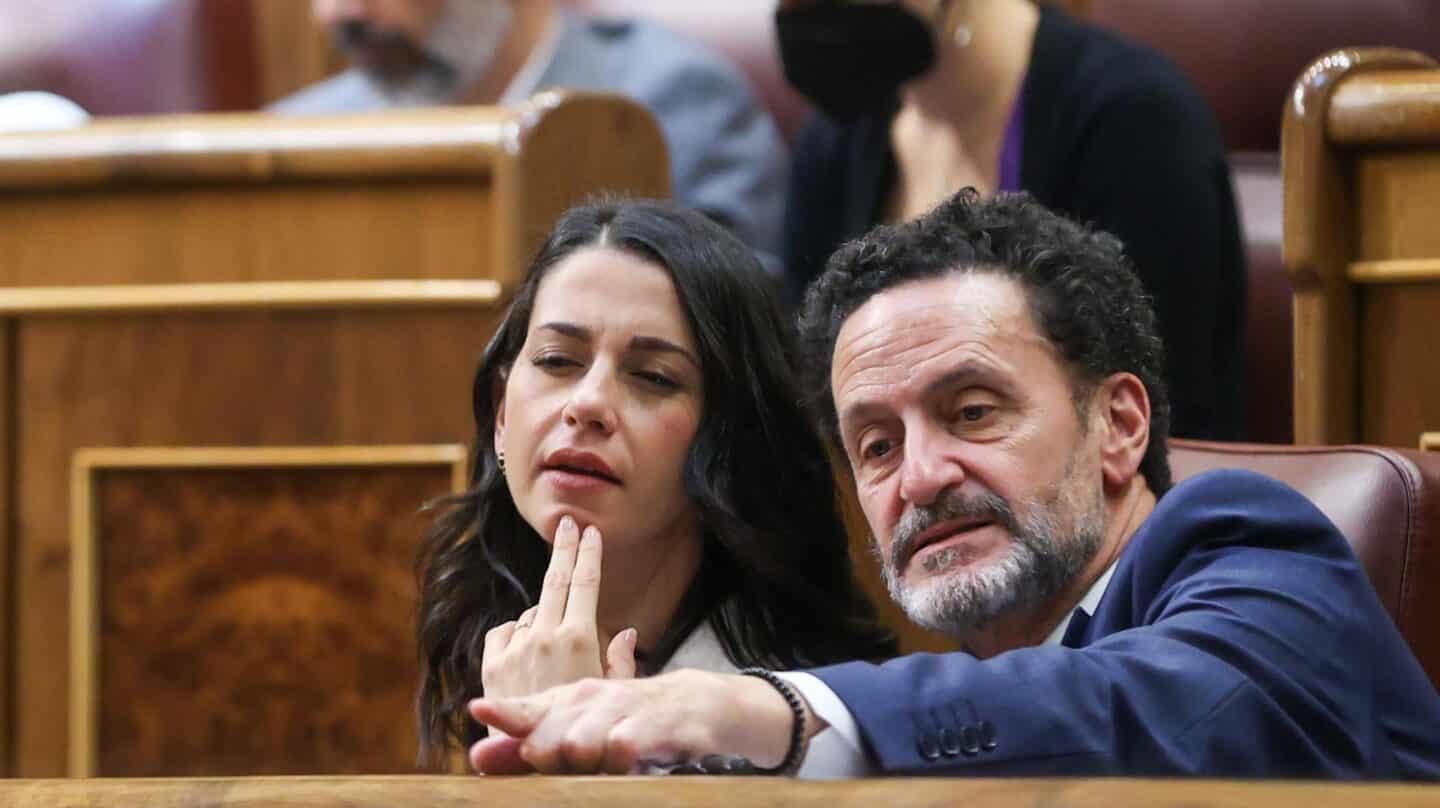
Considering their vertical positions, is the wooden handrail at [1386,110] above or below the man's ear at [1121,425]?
above

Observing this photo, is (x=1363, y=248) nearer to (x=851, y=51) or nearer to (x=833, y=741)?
(x=851, y=51)

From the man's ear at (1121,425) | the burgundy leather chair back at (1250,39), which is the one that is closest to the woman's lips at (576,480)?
the man's ear at (1121,425)

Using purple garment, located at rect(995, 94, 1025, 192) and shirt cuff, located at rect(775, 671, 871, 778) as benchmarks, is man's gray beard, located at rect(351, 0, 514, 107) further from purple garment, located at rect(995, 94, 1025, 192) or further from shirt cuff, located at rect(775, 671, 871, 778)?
shirt cuff, located at rect(775, 671, 871, 778)

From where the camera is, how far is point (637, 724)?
0.83 metres

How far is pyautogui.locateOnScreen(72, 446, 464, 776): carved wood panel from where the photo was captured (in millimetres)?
1625

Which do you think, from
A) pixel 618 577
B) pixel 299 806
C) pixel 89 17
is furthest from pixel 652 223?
pixel 89 17

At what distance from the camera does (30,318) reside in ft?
5.67

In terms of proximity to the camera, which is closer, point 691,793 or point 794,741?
point 691,793

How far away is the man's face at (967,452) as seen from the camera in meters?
1.12

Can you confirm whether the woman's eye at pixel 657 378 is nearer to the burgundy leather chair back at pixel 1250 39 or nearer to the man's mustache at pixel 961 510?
the man's mustache at pixel 961 510

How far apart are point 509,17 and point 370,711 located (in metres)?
1.06

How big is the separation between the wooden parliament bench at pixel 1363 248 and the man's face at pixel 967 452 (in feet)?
1.18

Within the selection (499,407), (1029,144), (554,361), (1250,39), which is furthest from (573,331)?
(1250,39)

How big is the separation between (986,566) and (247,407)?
78 cm
